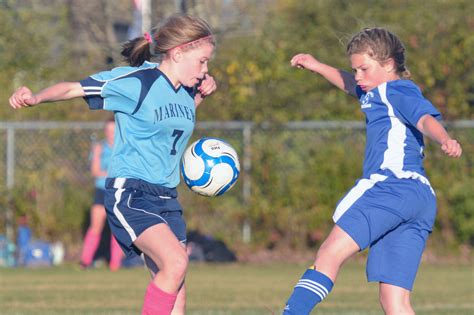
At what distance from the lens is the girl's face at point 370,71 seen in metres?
6.19

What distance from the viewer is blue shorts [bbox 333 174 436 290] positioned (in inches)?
231

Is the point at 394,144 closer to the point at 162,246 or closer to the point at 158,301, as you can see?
the point at 162,246

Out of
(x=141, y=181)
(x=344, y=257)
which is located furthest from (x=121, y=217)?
(x=344, y=257)

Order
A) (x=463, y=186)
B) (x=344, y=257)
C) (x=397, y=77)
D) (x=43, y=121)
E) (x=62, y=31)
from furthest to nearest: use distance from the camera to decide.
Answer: (x=62, y=31), (x=43, y=121), (x=463, y=186), (x=397, y=77), (x=344, y=257)

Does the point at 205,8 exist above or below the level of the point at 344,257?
above

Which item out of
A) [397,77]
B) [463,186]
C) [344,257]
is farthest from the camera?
[463,186]

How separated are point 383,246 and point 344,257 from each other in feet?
0.77

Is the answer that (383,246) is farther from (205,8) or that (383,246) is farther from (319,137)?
(205,8)

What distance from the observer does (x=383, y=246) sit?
5953 millimetres

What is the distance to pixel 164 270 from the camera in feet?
19.3

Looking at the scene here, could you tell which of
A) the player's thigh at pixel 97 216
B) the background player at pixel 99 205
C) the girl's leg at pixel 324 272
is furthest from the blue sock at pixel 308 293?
the player's thigh at pixel 97 216

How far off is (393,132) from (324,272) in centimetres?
86

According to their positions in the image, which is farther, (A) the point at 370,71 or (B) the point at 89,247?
(B) the point at 89,247

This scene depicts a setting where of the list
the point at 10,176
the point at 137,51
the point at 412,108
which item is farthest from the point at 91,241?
the point at 412,108
